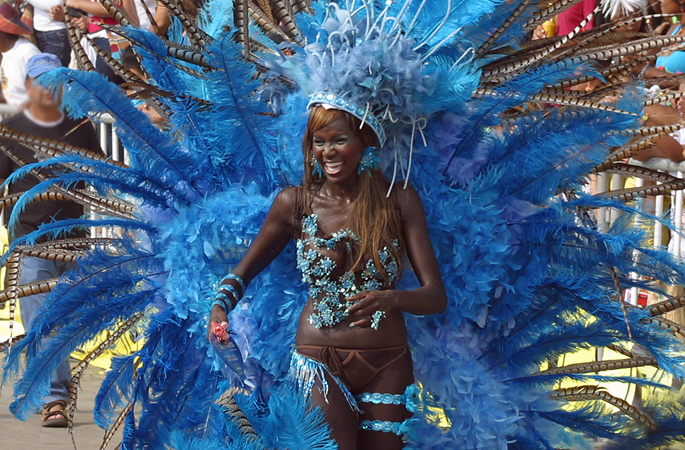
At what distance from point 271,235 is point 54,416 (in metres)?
2.32

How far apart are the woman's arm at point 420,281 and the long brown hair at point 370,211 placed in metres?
0.04

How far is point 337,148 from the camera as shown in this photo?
271 centimetres

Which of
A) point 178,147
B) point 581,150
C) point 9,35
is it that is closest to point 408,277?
point 581,150

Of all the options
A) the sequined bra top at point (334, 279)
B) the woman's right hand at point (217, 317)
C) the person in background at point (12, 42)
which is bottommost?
the woman's right hand at point (217, 317)

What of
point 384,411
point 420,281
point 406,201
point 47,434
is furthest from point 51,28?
point 384,411

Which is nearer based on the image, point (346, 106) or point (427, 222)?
point (346, 106)

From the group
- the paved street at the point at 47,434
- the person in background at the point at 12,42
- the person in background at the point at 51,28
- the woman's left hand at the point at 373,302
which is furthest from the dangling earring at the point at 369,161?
the person in background at the point at 51,28

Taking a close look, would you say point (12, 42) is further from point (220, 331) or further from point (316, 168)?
point (220, 331)

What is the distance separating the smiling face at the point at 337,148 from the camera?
8.91 ft

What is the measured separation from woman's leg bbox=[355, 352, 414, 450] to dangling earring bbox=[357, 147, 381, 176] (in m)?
0.59

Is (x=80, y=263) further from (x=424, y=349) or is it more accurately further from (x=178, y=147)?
(x=424, y=349)

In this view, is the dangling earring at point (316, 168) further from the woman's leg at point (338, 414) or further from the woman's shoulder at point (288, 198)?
the woman's leg at point (338, 414)

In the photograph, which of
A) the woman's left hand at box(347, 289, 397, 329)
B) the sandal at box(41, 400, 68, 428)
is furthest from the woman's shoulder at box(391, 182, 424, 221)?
the sandal at box(41, 400, 68, 428)

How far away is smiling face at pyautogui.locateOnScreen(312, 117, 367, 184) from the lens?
8.91 feet
